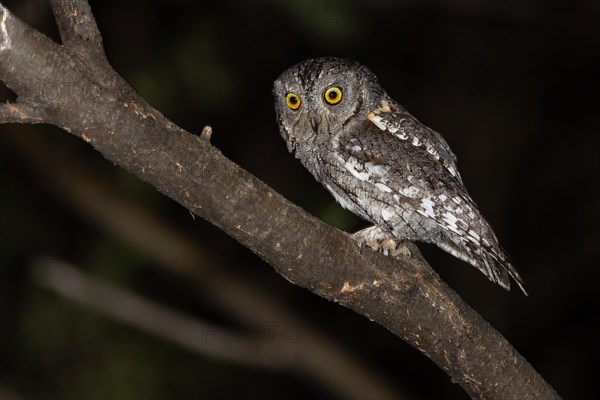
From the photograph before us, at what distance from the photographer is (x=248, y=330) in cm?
491

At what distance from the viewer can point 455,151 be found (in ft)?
20.5

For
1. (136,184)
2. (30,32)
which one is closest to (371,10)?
→ (136,184)

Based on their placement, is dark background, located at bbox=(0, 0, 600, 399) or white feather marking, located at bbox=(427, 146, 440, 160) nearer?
white feather marking, located at bbox=(427, 146, 440, 160)

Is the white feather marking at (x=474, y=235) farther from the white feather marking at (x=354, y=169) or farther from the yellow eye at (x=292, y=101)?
the yellow eye at (x=292, y=101)

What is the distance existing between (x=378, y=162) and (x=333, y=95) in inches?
14.7

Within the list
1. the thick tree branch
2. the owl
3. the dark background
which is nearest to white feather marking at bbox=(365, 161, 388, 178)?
the owl

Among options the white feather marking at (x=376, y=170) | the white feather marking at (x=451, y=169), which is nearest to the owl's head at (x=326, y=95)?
the white feather marking at (x=376, y=170)

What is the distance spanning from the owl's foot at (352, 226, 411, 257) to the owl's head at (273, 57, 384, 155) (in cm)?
46

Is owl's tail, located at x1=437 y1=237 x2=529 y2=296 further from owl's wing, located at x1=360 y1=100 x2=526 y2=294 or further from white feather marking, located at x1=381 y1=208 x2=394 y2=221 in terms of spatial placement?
white feather marking, located at x1=381 y1=208 x2=394 y2=221

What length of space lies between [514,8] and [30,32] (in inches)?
168

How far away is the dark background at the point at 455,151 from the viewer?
5.45 metres

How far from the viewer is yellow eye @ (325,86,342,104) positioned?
3234 millimetres

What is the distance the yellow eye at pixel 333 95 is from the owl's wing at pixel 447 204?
0.24m

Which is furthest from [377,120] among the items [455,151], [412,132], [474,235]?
[455,151]
